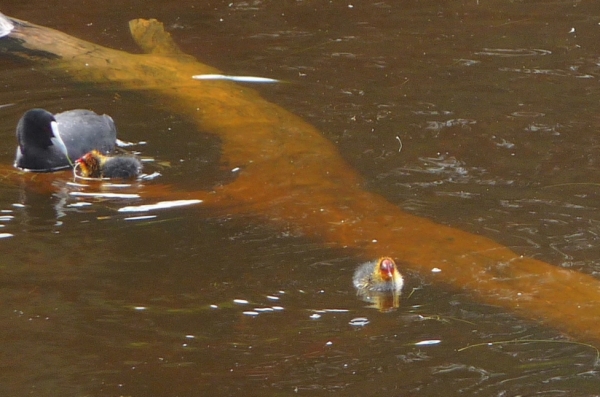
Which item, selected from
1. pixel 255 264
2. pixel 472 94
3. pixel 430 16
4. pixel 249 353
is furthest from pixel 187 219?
pixel 430 16

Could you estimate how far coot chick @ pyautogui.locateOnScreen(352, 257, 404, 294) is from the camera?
5.06 meters

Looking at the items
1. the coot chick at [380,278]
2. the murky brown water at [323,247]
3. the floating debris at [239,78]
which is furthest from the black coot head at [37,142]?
the coot chick at [380,278]

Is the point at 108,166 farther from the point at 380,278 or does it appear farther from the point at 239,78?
the point at 380,278

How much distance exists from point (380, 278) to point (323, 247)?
83 centimetres

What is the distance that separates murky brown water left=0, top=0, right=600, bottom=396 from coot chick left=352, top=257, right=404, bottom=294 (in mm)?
96

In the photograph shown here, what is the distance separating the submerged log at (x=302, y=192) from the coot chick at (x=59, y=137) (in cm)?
22

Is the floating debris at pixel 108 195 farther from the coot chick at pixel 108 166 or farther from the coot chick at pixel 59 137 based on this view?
the coot chick at pixel 59 137

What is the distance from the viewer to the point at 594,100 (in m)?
8.35

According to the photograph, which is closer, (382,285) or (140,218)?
(382,285)

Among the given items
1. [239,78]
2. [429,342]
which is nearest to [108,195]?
[239,78]

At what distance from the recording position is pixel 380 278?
505cm

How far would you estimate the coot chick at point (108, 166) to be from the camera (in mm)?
7047

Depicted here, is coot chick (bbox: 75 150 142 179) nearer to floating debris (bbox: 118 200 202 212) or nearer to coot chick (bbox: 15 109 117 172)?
coot chick (bbox: 15 109 117 172)

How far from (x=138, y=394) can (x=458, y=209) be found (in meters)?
2.82
